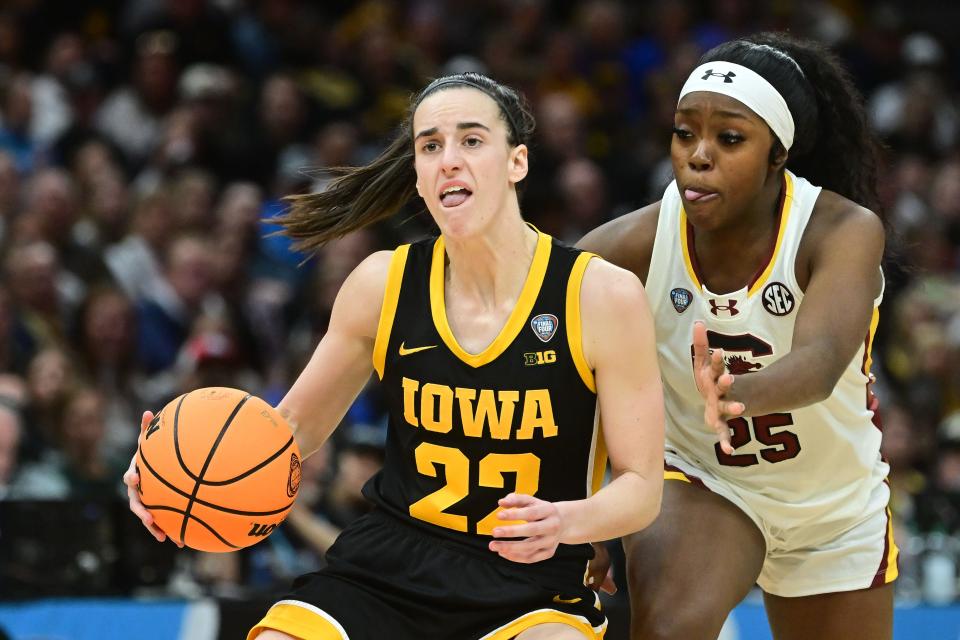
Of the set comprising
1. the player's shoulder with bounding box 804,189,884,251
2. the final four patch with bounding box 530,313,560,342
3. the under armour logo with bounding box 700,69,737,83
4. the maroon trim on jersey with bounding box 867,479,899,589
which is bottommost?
the maroon trim on jersey with bounding box 867,479,899,589

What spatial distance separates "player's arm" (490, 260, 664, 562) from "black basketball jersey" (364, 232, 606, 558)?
5 cm

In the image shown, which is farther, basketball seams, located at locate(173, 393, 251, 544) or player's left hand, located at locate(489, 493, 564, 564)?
basketball seams, located at locate(173, 393, 251, 544)

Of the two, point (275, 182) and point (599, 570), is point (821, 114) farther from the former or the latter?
point (275, 182)

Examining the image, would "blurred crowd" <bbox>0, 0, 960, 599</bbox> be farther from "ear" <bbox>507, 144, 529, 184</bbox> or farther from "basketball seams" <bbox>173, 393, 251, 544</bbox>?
"ear" <bbox>507, 144, 529, 184</bbox>

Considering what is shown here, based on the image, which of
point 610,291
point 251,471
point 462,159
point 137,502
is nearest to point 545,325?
point 610,291

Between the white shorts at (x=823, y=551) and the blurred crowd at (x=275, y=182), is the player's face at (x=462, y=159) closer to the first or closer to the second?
the white shorts at (x=823, y=551)

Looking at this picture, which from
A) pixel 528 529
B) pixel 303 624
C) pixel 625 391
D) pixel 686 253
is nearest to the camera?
pixel 528 529

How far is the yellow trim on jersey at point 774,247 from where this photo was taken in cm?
399

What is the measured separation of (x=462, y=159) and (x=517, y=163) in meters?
0.21

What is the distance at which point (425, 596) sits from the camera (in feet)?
11.5

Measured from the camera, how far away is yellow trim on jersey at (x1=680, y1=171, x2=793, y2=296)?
3.99 metres

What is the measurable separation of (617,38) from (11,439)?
6319 millimetres

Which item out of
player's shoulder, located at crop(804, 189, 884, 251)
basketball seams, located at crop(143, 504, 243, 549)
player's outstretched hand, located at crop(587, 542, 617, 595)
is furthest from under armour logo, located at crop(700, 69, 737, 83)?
basketball seams, located at crop(143, 504, 243, 549)

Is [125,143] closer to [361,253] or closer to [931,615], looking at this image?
[361,253]
